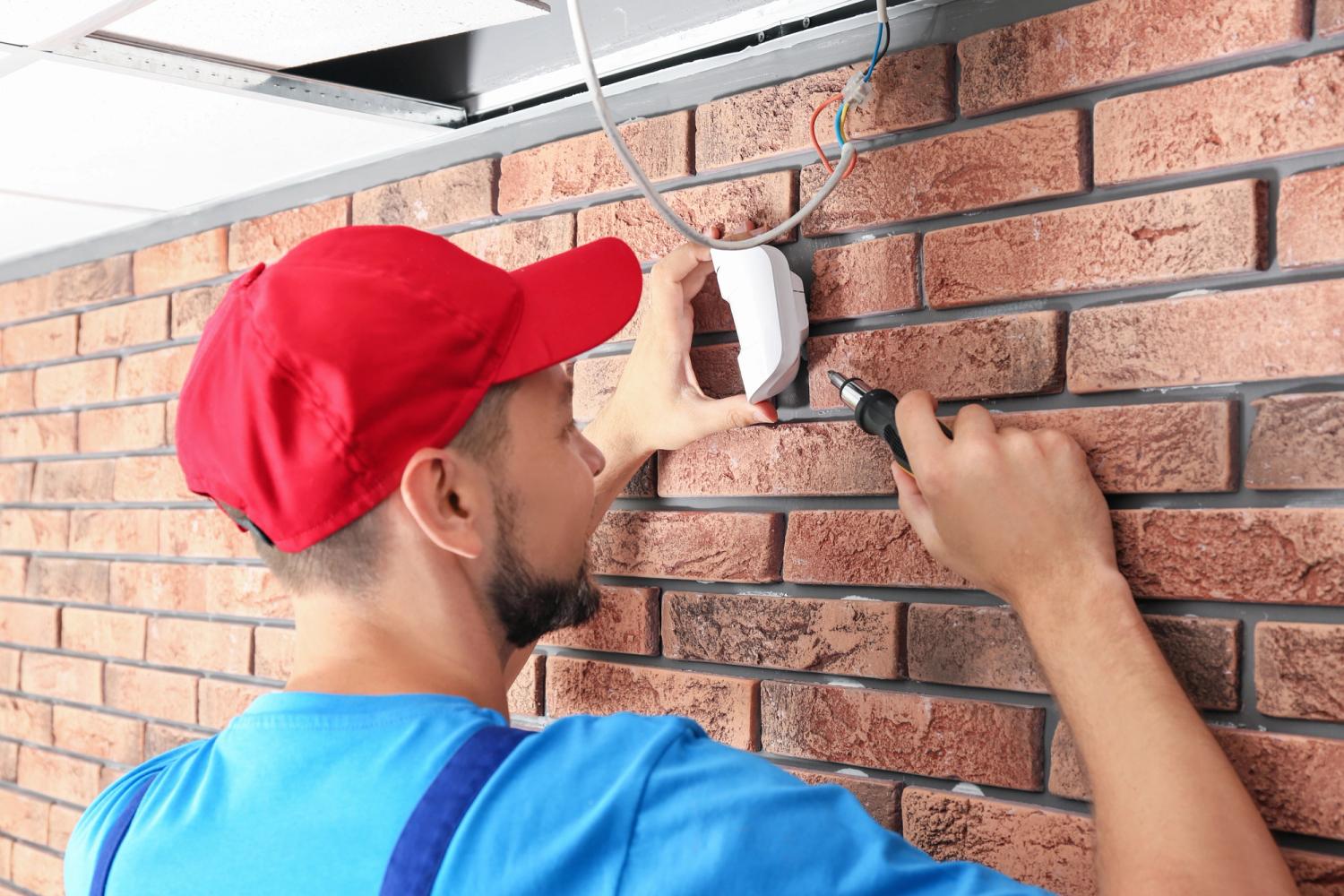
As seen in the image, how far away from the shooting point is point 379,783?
0.84 m

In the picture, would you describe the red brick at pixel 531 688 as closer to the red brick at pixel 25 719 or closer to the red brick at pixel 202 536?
the red brick at pixel 202 536

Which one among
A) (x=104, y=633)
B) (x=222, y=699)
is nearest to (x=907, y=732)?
(x=222, y=699)

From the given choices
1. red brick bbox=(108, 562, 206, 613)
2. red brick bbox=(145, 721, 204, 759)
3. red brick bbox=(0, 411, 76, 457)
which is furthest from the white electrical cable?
red brick bbox=(0, 411, 76, 457)

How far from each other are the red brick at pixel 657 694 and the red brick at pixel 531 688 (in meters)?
0.01

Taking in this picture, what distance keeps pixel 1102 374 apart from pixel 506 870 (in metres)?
0.68

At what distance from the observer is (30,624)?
236 centimetres

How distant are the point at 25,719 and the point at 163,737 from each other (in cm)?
58

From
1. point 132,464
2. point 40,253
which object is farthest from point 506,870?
point 40,253

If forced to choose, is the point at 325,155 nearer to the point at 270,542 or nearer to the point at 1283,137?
the point at 270,542

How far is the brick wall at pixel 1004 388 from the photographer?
918 millimetres

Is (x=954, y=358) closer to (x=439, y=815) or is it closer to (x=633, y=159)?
(x=633, y=159)

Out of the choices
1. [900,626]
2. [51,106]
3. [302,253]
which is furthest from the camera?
[51,106]

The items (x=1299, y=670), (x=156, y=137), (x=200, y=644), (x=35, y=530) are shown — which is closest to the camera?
(x=1299, y=670)

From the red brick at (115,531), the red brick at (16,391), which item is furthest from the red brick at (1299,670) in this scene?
the red brick at (16,391)
